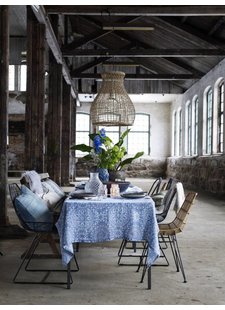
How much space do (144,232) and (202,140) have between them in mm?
11974

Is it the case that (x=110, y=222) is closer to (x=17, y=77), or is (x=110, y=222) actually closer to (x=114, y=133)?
(x=17, y=77)

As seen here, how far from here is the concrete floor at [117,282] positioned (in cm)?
331

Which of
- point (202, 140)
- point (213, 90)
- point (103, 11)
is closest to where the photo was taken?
point (103, 11)

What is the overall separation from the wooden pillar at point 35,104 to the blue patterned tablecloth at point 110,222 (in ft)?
15.0

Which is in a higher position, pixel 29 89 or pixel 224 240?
pixel 29 89

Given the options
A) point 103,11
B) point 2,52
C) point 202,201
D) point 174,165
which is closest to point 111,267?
point 2,52

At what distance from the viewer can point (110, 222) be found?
3.68 metres

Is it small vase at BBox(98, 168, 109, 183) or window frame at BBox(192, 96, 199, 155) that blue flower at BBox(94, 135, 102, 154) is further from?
window frame at BBox(192, 96, 199, 155)

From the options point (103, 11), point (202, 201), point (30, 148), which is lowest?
point (202, 201)

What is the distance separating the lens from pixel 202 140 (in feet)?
50.1

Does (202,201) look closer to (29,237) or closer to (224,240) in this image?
(224,240)

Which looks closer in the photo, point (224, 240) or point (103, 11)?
point (224, 240)

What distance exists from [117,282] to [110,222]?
56cm

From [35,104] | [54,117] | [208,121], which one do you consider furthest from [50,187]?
[208,121]
